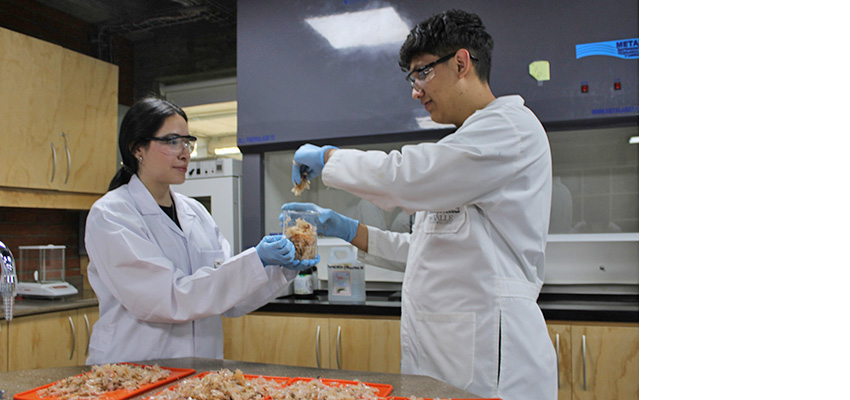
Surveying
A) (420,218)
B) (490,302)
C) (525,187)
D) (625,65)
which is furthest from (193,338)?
(625,65)

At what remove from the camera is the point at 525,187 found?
4.50 feet

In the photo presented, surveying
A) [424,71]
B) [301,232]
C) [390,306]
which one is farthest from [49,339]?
[424,71]

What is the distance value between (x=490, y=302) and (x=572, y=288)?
1285 millimetres

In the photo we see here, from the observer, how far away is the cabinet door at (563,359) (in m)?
1.95

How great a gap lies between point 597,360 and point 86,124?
9.90 ft

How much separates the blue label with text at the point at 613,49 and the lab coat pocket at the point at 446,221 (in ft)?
3.79

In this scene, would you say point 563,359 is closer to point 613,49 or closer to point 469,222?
point 469,222

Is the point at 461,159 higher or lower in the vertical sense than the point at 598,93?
lower

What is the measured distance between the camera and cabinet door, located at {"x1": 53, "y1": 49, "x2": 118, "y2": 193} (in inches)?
115

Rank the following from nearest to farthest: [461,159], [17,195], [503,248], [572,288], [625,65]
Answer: [461,159], [503,248], [625,65], [572,288], [17,195]

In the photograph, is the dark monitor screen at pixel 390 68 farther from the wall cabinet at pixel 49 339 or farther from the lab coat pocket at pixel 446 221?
the wall cabinet at pixel 49 339

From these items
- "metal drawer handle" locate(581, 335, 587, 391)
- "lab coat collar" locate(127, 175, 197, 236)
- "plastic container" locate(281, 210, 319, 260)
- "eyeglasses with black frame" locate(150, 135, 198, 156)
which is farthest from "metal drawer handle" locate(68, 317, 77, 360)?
"metal drawer handle" locate(581, 335, 587, 391)

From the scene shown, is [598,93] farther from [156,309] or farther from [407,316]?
[156,309]

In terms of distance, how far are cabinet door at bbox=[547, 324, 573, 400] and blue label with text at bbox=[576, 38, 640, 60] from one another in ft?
3.62
